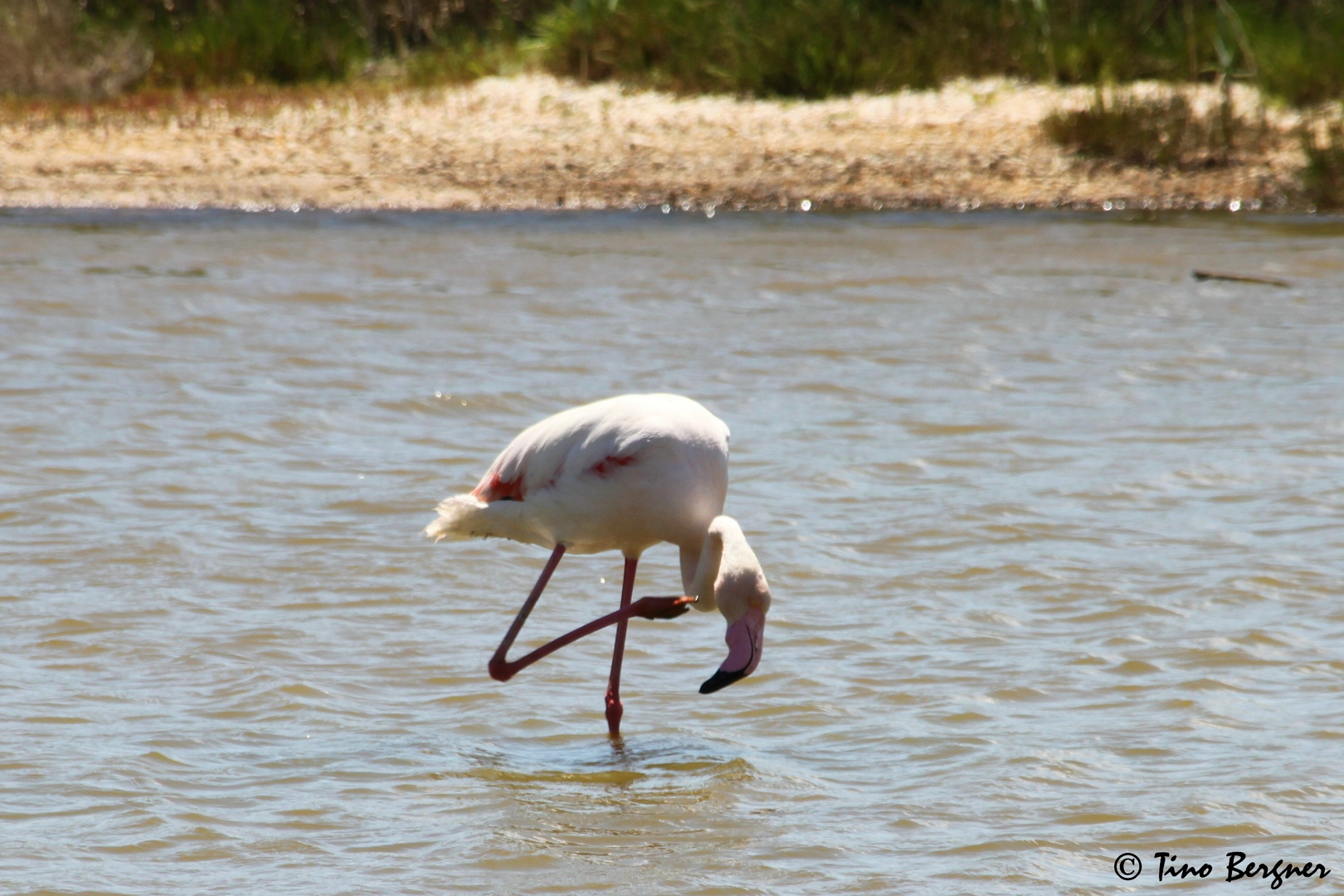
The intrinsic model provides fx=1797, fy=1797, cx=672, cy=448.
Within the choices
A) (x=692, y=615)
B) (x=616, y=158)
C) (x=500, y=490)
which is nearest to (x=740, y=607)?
(x=500, y=490)

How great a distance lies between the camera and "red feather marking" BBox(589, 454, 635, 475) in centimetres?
494

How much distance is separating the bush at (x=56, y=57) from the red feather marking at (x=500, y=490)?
53.3 ft

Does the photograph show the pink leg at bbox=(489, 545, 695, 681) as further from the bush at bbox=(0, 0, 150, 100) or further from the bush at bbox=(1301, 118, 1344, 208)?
the bush at bbox=(0, 0, 150, 100)

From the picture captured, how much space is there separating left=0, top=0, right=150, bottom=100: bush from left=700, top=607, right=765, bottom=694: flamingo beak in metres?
17.3

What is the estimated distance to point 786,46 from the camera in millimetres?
18969

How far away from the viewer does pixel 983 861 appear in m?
4.04

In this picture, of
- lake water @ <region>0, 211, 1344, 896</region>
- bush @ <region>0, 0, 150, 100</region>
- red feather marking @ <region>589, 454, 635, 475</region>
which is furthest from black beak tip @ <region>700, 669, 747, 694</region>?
bush @ <region>0, 0, 150, 100</region>

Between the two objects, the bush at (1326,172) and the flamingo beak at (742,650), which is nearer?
the flamingo beak at (742,650)

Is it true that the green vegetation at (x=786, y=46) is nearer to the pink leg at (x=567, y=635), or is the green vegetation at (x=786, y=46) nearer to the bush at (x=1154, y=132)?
the bush at (x=1154, y=132)

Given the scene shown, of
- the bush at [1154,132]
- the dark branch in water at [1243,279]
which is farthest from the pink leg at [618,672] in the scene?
the bush at [1154,132]

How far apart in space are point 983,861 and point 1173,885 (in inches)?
16.3

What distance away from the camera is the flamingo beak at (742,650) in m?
4.67

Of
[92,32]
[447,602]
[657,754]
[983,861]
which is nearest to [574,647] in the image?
[447,602]

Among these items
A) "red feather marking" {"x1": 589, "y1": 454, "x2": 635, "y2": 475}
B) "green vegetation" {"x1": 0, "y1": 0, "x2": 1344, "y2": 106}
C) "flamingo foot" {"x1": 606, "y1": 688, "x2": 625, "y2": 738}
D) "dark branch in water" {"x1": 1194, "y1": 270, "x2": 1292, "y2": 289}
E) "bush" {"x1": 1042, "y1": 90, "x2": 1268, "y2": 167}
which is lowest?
"flamingo foot" {"x1": 606, "y1": 688, "x2": 625, "y2": 738}
